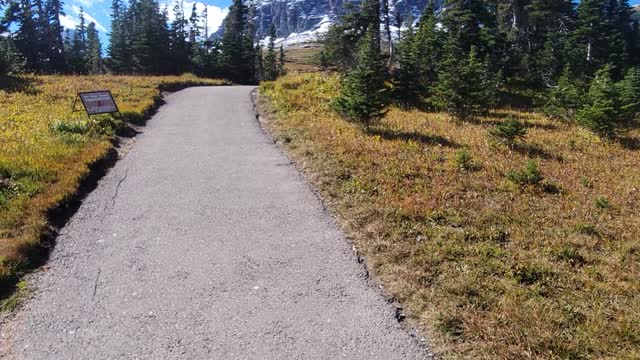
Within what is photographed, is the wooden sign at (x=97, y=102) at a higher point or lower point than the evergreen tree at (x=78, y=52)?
lower

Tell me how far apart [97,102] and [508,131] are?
580 inches

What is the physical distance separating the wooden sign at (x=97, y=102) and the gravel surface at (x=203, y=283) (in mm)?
6499

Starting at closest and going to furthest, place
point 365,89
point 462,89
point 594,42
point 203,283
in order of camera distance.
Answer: point 203,283 → point 365,89 → point 462,89 → point 594,42

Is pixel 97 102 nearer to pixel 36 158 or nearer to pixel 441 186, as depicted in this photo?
pixel 36 158

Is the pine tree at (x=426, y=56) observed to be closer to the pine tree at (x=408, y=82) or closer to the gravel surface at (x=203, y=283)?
the pine tree at (x=408, y=82)

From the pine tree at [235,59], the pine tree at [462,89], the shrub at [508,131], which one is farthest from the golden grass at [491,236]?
the pine tree at [235,59]

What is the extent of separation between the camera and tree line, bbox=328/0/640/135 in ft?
59.3

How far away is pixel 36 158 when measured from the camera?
10.1 meters

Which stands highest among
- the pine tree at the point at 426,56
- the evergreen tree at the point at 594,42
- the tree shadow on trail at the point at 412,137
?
the evergreen tree at the point at 594,42

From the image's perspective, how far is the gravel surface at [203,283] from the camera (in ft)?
15.2

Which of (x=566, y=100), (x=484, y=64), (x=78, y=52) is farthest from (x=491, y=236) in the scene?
(x=78, y=52)

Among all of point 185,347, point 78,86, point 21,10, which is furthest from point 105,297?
point 21,10

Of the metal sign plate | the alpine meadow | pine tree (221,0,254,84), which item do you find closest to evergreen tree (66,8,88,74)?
pine tree (221,0,254,84)

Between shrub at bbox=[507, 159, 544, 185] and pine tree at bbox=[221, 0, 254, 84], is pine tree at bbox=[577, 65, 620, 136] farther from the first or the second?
pine tree at bbox=[221, 0, 254, 84]
